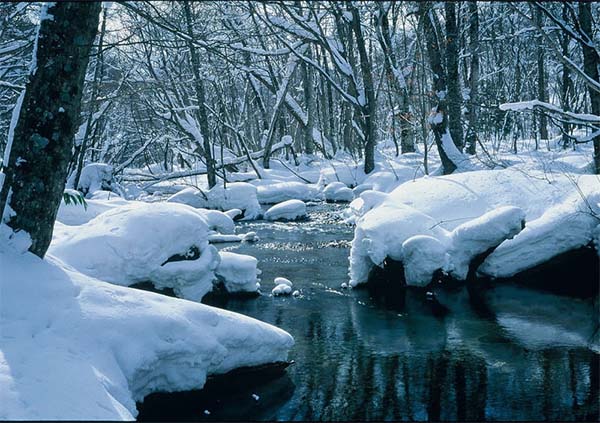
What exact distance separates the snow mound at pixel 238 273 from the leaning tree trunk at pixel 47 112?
15.8 feet

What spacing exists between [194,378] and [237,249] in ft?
24.7

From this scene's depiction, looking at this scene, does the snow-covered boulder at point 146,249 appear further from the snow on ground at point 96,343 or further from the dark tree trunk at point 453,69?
the dark tree trunk at point 453,69

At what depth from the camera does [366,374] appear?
19.8 ft

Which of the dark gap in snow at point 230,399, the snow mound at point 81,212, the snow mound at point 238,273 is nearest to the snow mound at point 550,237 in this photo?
the snow mound at point 238,273

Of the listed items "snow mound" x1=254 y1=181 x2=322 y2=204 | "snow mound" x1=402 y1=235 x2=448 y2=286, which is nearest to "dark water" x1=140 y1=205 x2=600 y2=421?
"snow mound" x1=402 y1=235 x2=448 y2=286

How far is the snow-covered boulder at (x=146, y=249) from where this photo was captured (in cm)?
769

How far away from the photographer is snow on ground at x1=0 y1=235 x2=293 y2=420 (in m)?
3.47

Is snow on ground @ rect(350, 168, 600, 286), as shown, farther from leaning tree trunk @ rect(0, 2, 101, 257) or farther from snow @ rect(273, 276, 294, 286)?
leaning tree trunk @ rect(0, 2, 101, 257)

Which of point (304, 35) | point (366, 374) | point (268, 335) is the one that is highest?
point (304, 35)

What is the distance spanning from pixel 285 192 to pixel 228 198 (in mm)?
3432

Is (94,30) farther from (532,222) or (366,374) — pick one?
(532,222)

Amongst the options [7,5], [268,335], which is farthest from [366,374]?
[7,5]

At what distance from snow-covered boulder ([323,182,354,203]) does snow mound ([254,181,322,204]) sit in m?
0.62

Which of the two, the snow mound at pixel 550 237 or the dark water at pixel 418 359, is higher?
the snow mound at pixel 550 237
